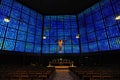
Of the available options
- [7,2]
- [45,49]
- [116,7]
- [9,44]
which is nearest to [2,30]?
[9,44]

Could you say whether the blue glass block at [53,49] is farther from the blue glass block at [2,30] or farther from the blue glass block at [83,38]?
the blue glass block at [2,30]

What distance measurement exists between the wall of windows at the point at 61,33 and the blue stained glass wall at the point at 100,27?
1274 mm

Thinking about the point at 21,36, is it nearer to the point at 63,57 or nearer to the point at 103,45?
the point at 63,57

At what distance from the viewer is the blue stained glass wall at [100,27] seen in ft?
48.6

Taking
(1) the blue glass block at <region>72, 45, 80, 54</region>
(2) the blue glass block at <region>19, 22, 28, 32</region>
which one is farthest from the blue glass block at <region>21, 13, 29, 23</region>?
(1) the blue glass block at <region>72, 45, 80, 54</region>

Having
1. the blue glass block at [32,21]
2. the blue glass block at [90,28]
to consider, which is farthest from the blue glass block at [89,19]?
the blue glass block at [32,21]

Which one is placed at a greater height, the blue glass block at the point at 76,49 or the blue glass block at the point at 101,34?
the blue glass block at the point at 101,34

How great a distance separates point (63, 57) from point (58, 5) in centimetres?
860

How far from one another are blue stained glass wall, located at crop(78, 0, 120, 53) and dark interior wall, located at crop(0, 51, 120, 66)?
2.94 ft

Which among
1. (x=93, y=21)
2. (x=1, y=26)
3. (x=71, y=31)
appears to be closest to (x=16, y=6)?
(x=1, y=26)

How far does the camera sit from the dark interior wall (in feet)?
47.6

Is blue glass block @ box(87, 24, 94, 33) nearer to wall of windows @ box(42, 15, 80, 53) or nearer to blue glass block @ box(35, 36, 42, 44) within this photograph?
wall of windows @ box(42, 15, 80, 53)

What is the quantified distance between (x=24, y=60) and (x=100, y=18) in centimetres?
1264

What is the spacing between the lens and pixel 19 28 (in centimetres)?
1672
